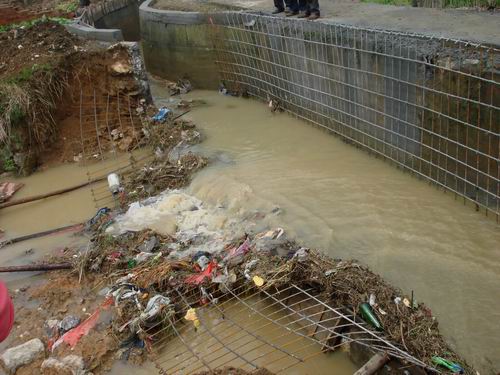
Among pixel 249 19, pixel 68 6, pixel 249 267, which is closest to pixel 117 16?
pixel 68 6

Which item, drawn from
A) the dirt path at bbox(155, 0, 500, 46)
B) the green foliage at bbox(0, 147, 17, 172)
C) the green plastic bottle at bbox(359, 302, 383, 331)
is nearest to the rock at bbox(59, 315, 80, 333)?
the green plastic bottle at bbox(359, 302, 383, 331)

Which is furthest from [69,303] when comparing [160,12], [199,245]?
[160,12]

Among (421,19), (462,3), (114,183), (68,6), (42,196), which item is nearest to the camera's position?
(421,19)

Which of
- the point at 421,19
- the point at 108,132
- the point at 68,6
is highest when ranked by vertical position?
the point at 68,6

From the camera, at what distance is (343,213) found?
542 centimetres

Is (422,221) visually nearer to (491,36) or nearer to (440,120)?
(440,120)

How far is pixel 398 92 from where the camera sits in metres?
5.68

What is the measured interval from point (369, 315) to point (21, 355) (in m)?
2.87

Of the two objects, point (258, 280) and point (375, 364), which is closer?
point (375, 364)

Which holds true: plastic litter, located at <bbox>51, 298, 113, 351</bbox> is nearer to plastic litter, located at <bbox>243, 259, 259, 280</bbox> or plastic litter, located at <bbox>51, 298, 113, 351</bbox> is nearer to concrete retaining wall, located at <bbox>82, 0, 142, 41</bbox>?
plastic litter, located at <bbox>243, 259, 259, 280</bbox>

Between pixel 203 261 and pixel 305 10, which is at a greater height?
pixel 305 10

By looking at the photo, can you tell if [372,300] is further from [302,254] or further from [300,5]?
[300,5]

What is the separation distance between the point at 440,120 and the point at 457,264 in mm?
1516

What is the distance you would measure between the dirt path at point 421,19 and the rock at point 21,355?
4.92 metres
